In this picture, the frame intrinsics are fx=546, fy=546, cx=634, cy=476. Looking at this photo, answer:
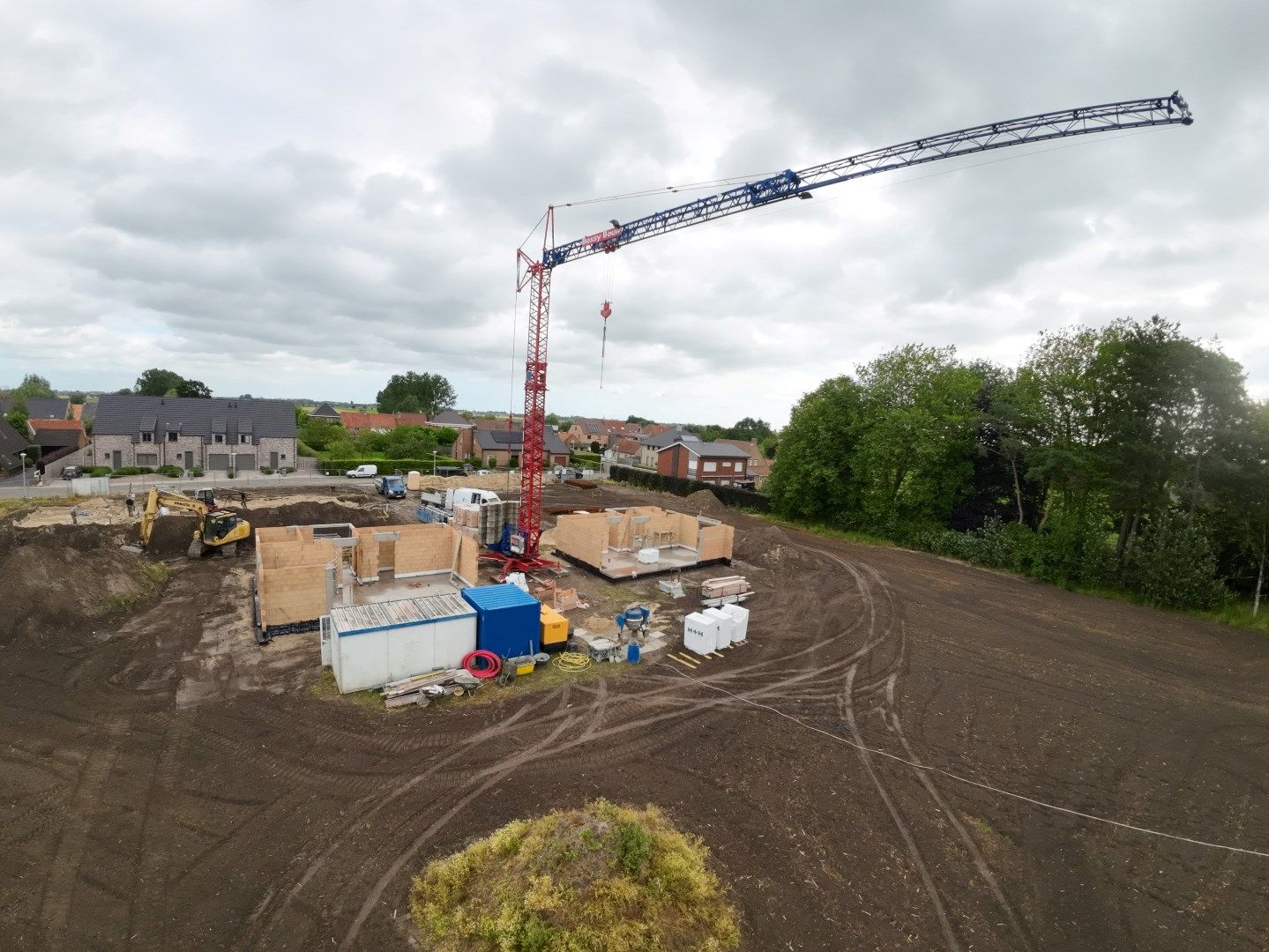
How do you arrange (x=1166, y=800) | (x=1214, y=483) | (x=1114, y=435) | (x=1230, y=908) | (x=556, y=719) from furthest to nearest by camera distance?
(x=1114, y=435) → (x=1214, y=483) → (x=556, y=719) → (x=1166, y=800) → (x=1230, y=908)

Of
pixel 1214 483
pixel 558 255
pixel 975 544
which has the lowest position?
pixel 975 544

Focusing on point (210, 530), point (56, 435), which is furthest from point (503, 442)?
point (210, 530)

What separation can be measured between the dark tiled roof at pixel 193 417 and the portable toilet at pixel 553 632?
49314mm

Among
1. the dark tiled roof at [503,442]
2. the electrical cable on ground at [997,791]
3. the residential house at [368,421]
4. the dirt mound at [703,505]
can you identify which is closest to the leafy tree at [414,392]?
the residential house at [368,421]

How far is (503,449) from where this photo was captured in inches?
2825

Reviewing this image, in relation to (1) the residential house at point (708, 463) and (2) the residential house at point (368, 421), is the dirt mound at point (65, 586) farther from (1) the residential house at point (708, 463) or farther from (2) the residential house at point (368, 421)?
(2) the residential house at point (368, 421)

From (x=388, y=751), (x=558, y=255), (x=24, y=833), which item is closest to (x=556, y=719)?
(x=388, y=751)

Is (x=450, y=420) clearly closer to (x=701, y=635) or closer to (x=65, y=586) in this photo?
(x=65, y=586)

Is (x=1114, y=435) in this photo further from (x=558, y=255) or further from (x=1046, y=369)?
(x=558, y=255)

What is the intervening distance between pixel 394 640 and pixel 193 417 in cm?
5187

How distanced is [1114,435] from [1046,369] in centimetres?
753

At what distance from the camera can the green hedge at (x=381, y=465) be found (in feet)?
184

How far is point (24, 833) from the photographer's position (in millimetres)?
9109

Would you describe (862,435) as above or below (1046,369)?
below
